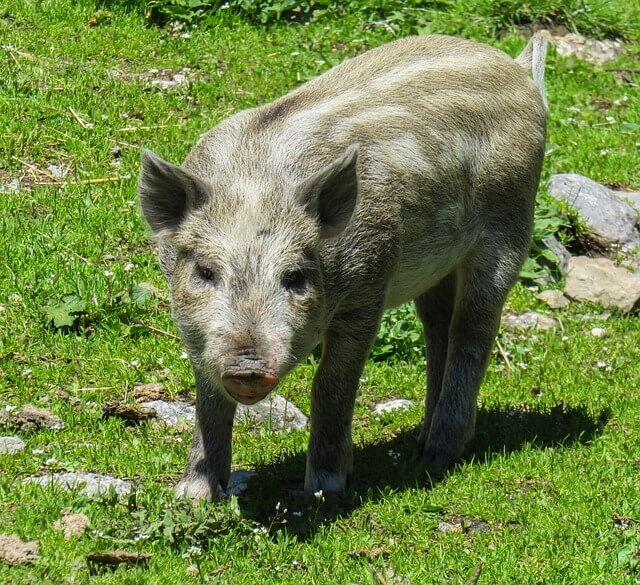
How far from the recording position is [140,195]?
5.83 m

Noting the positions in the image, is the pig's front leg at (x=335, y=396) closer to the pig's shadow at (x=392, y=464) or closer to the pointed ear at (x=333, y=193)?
the pig's shadow at (x=392, y=464)

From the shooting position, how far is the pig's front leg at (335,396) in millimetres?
6328

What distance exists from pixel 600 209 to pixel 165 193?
5.51 metres

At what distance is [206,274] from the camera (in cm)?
560

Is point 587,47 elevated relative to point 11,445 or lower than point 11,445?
elevated

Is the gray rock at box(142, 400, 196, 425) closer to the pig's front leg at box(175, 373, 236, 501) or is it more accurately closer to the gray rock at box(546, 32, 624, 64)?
the pig's front leg at box(175, 373, 236, 501)

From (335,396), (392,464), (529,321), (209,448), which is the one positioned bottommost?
(529,321)

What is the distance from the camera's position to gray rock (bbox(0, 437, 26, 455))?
21.2 feet

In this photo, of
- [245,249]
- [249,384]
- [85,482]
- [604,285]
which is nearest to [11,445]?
[85,482]

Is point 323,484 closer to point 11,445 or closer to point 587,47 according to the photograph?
point 11,445

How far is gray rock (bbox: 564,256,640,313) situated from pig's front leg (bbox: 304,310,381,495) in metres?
3.66

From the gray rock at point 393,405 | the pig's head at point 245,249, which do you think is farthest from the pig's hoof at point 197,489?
the gray rock at point 393,405

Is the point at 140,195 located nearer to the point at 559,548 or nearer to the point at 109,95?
the point at 559,548

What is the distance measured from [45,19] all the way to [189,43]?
1316 mm
